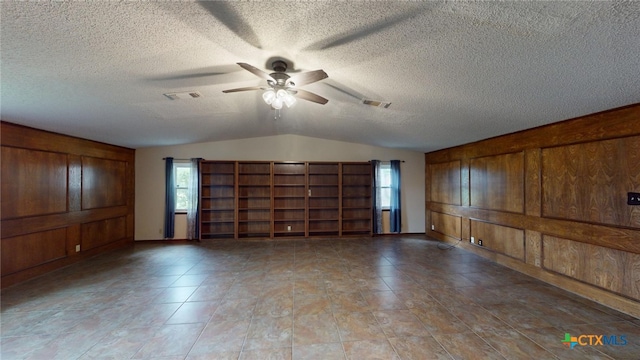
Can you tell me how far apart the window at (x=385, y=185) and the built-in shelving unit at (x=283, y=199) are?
16.7 inches

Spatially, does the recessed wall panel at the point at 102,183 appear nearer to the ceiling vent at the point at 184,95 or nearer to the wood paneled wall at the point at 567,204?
the ceiling vent at the point at 184,95

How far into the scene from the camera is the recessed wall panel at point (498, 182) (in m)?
3.83

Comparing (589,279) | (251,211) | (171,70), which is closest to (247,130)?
(251,211)

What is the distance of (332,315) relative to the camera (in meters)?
2.54

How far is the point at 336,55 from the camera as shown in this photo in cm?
215

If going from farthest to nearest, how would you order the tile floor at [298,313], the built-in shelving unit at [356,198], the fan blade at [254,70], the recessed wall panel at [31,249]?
the built-in shelving unit at [356,198] < the recessed wall panel at [31,249] < the tile floor at [298,313] < the fan blade at [254,70]

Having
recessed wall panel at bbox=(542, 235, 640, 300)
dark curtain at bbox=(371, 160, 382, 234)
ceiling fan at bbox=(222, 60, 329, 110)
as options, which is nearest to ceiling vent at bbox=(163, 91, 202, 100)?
ceiling fan at bbox=(222, 60, 329, 110)

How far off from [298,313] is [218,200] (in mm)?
4178

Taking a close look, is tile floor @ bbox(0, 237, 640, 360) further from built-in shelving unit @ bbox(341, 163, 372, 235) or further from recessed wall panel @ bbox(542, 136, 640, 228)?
built-in shelving unit @ bbox(341, 163, 372, 235)

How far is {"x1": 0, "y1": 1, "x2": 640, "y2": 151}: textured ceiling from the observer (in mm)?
1486

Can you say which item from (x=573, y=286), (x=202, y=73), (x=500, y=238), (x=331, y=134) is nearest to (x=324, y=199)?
(x=331, y=134)

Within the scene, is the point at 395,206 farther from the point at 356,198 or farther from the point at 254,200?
the point at 254,200

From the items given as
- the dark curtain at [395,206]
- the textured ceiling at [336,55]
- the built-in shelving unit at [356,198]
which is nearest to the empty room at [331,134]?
the textured ceiling at [336,55]

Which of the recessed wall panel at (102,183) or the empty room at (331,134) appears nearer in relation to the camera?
the empty room at (331,134)
